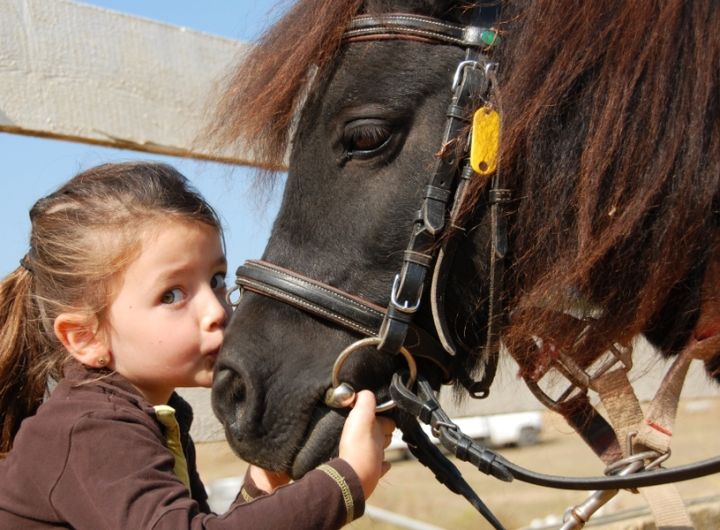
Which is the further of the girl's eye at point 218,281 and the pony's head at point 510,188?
the girl's eye at point 218,281

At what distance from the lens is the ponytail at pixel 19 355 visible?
58.4 inches

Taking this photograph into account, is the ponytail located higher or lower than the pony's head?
lower

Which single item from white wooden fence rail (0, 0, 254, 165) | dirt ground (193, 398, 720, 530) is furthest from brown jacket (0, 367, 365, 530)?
dirt ground (193, 398, 720, 530)

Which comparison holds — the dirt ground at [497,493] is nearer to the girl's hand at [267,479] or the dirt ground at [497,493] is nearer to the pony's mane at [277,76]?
the girl's hand at [267,479]

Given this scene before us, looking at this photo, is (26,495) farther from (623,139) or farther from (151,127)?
(151,127)

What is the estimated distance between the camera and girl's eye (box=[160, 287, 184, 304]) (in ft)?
4.53

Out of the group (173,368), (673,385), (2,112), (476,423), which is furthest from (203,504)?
(476,423)

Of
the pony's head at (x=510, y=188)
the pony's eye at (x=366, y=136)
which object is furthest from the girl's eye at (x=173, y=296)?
the pony's eye at (x=366, y=136)

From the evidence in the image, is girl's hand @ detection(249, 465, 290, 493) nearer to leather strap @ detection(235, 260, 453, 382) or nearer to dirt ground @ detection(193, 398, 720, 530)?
leather strap @ detection(235, 260, 453, 382)

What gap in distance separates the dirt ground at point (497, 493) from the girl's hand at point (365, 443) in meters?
0.76

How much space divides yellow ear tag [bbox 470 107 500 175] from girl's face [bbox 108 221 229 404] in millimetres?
479

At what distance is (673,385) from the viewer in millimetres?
1557

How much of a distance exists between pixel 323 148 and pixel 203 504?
27.5 inches

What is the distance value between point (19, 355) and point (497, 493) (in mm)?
3669
